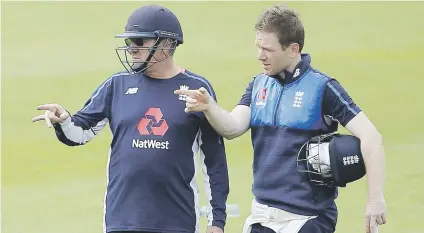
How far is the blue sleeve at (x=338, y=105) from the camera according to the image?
4398 millimetres

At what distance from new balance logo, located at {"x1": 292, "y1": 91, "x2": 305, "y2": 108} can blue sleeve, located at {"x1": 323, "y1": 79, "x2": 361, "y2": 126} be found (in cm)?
11

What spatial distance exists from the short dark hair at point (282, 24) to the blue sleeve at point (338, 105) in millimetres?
279

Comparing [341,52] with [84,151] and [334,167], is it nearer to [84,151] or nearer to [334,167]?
[84,151]

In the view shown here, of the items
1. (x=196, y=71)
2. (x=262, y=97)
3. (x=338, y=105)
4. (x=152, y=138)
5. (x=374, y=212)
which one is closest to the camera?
(x=374, y=212)

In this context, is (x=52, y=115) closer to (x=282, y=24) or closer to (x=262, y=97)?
(x=262, y=97)

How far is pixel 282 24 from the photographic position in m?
4.51

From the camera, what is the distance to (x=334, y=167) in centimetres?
437

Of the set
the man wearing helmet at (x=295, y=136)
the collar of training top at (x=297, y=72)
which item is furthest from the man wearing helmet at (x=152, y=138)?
the collar of training top at (x=297, y=72)

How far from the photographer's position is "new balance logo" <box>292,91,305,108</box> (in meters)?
4.48

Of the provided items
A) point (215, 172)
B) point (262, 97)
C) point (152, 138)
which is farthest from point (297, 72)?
point (152, 138)

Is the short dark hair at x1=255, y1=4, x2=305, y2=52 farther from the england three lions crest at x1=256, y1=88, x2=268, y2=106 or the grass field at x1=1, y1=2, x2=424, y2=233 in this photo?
the grass field at x1=1, y1=2, x2=424, y2=233

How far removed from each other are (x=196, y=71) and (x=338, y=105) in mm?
3837

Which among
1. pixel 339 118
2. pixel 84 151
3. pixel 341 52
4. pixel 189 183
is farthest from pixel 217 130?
pixel 341 52

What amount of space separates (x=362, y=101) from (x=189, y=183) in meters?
3.72
